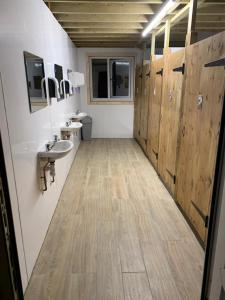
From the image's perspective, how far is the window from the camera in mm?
6484

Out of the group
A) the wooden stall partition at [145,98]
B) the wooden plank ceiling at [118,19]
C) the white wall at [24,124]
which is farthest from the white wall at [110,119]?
the white wall at [24,124]

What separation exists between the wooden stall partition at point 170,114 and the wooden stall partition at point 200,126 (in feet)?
0.72

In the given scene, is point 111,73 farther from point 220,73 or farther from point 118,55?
point 220,73

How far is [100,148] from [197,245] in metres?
3.79

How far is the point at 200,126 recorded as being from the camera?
2312mm

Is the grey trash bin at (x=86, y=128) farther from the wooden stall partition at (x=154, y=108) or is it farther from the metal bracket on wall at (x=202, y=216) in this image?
the metal bracket on wall at (x=202, y=216)

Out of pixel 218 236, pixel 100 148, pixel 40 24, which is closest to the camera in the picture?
pixel 218 236

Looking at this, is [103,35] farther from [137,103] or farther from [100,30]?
[137,103]

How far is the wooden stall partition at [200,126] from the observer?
6.53ft

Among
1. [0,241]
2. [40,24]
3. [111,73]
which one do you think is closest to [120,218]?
[0,241]

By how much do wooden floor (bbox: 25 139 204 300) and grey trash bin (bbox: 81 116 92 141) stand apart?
292cm

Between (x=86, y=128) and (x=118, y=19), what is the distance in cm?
332

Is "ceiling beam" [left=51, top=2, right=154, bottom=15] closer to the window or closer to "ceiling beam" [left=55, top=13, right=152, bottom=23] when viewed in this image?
"ceiling beam" [left=55, top=13, right=152, bottom=23]

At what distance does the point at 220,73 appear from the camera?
1.92 meters
